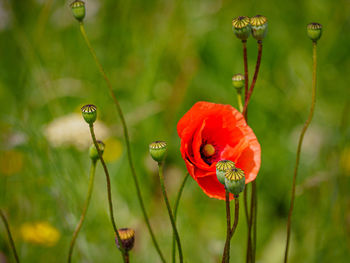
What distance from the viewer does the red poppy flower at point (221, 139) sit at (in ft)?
2.46

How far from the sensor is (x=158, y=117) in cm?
193

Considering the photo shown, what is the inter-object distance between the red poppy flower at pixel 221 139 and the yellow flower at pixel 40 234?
0.65m

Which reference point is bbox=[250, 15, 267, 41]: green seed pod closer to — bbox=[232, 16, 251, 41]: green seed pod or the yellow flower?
bbox=[232, 16, 251, 41]: green seed pod

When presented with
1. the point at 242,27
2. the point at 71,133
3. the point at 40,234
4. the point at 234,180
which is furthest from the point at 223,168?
the point at 71,133

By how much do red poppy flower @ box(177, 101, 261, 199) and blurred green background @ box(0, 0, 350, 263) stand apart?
40 centimetres

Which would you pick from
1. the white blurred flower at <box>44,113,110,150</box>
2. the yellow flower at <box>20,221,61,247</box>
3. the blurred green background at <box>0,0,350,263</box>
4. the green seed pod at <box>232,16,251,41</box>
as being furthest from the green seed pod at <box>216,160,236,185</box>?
the white blurred flower at <box>44,113,110,150</box>

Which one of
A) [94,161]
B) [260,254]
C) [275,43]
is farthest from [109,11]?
[94,161]

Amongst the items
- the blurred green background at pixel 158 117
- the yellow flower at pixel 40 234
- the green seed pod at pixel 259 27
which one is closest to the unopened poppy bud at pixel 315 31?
the green seed pod at pixel 259 27

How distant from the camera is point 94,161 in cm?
81

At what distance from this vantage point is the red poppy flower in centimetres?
75

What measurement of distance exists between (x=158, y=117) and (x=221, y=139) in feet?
3.50

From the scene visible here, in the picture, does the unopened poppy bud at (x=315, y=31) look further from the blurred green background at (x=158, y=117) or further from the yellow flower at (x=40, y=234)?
the yellow flower at (x=40, y=234)

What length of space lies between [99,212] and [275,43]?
4.00 feet

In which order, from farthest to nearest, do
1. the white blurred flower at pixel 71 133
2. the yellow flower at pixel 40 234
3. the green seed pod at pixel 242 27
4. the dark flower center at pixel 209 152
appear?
the white blurred flower at pixel 71 133 < the yellow flower at pixel 40 234 < the dark flower center at pixel 209 152 < the green seed pod at pixel 242 27
